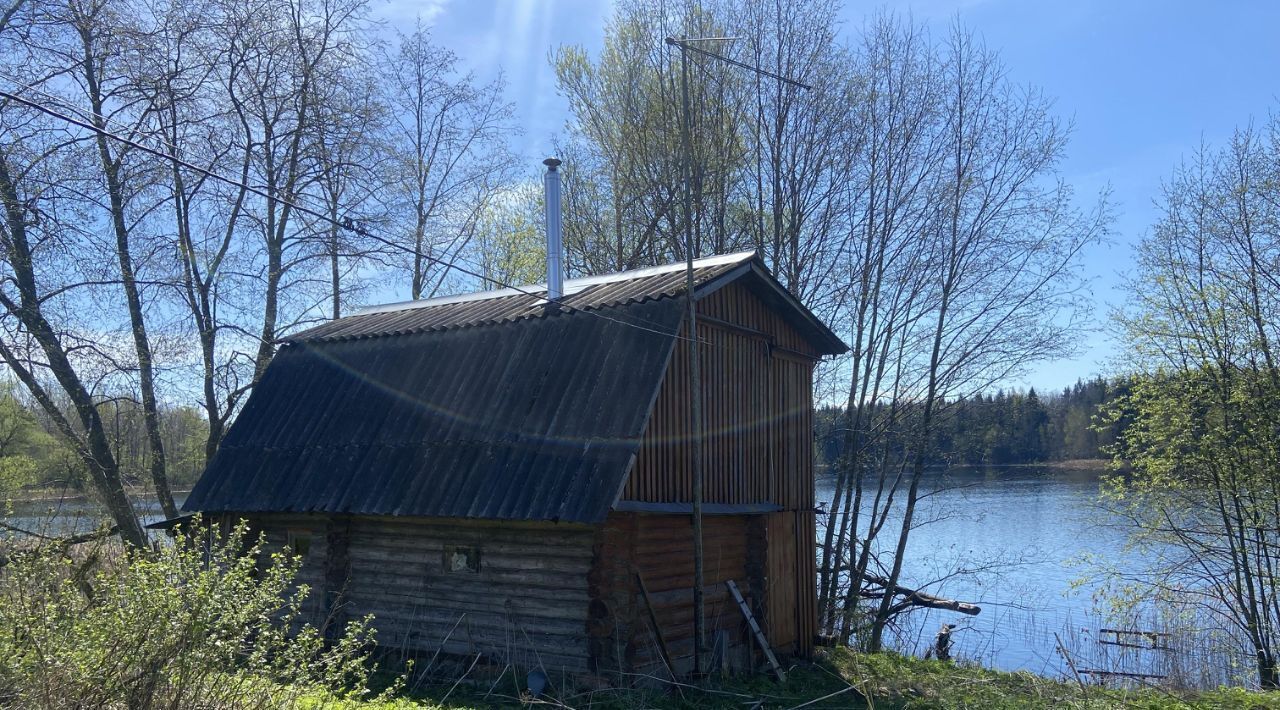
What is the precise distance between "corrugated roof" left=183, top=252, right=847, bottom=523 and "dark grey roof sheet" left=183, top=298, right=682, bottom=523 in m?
0.02

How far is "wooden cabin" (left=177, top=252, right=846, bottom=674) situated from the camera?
11617mm

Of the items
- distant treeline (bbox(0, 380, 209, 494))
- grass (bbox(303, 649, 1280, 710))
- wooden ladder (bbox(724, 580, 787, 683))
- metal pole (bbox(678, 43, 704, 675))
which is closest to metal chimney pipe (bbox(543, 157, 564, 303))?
metal pole (bbox(678, 43, 704, 675))

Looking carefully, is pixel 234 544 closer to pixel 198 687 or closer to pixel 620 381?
pixel 198 687

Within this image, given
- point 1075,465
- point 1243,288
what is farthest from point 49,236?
point 1075,465

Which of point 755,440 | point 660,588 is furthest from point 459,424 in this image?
point 755,440

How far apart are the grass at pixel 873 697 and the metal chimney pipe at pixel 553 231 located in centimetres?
554

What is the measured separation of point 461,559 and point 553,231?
481 centimetres

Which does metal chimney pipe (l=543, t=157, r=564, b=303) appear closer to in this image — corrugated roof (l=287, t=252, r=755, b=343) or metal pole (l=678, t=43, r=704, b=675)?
corrugated roof (l=287, t=252, r=755, b=343)

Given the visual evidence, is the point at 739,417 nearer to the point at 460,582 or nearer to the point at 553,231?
the point at 553,231

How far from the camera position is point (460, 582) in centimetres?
1258

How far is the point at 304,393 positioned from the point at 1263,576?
60.0ft

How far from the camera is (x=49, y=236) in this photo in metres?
15.8

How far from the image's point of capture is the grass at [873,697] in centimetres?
1066

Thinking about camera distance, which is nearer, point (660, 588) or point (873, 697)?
point (660, 588)
